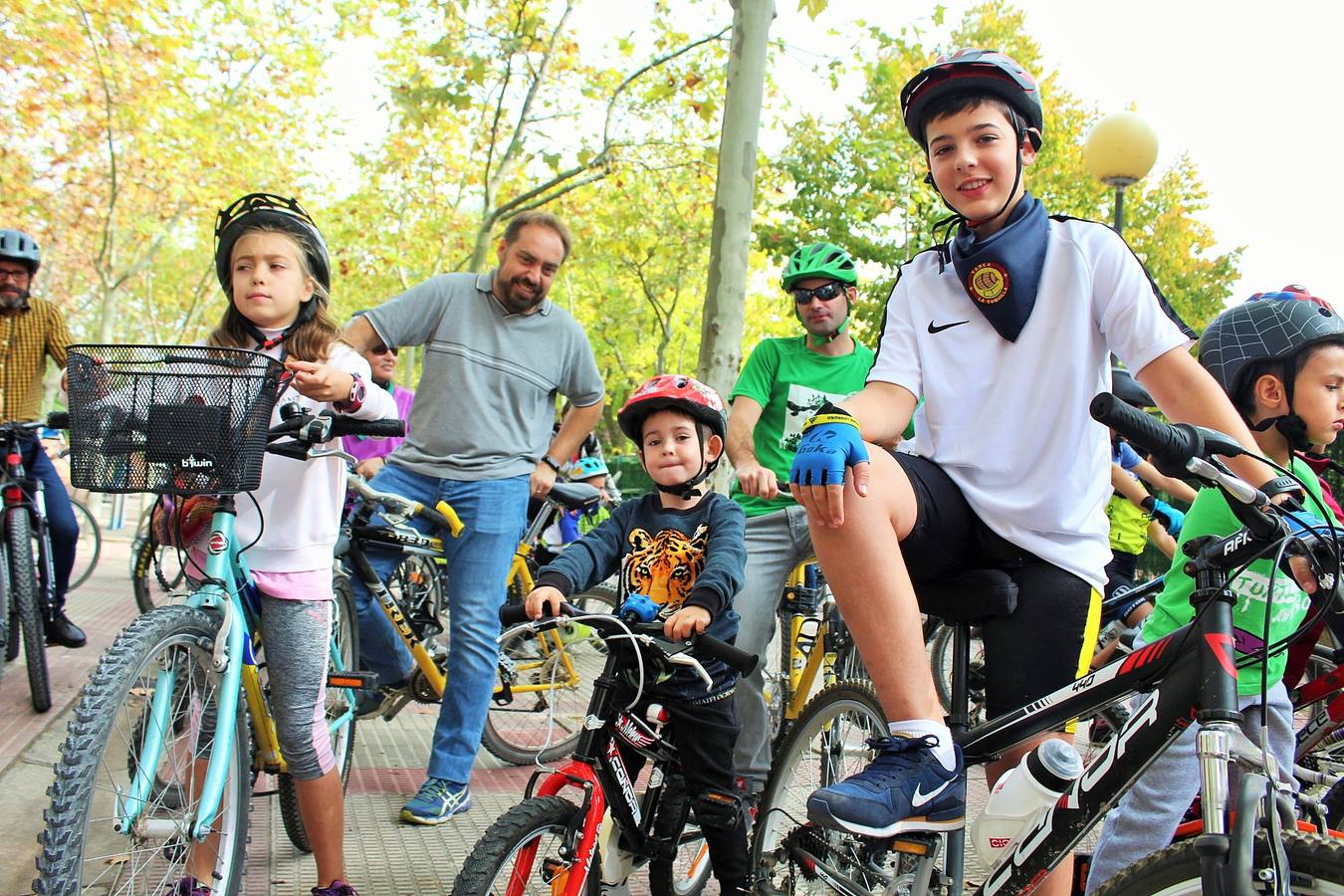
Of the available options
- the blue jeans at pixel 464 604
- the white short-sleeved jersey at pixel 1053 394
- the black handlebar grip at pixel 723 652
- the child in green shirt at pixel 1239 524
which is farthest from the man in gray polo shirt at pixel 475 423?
the child in green shirt at pixel 1239 524

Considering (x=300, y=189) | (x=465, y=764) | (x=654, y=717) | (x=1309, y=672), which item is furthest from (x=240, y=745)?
(x=300, y=189)

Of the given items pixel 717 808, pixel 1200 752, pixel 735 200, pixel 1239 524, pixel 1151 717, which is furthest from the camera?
pixel 735 200

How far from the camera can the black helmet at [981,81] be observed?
7.99 ft

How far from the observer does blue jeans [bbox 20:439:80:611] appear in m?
5.53

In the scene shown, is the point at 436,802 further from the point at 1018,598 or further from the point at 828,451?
the point at 828,451

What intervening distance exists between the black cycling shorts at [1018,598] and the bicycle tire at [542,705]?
2.58 meters

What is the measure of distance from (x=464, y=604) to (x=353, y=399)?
5.56 feet

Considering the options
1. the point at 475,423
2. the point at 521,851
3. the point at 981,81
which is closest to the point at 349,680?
the point at 521,851

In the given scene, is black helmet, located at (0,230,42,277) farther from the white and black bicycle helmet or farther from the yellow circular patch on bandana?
the white and black bicycle helmet

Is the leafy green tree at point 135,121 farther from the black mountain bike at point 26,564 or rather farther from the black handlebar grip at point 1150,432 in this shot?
the black handlebar grip at point 1150,432

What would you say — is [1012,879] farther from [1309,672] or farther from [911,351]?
[1309,672]

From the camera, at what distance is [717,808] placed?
3.04 meters

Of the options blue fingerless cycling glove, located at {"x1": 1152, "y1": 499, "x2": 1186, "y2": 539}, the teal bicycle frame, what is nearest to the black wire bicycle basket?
the teal bicycle frame

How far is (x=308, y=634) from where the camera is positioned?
296cm
